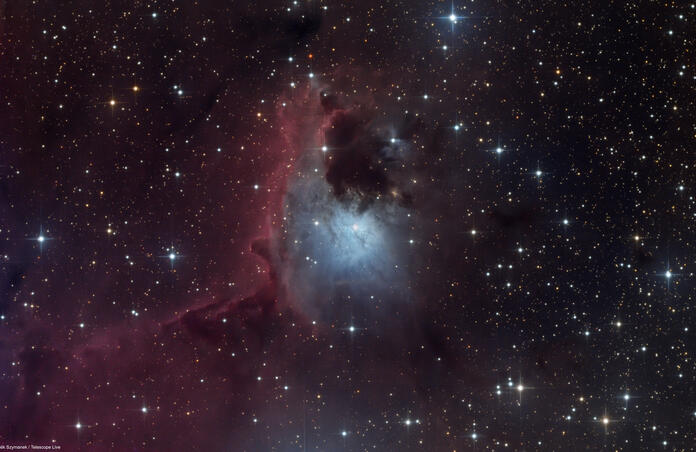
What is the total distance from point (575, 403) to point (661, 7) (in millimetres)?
1173

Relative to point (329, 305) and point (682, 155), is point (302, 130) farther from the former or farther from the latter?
point (682, 155)

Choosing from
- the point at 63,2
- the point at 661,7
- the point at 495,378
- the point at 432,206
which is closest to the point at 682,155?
the point at 661,7

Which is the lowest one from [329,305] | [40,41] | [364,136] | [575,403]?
[575,403]

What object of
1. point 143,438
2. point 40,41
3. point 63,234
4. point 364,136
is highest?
point 40,41

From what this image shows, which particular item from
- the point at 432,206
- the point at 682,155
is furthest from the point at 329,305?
the point at 682,155

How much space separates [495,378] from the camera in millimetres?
1131

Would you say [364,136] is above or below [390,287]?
above

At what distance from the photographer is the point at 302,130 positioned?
1.14 m

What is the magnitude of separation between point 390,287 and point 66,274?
3.18 ft

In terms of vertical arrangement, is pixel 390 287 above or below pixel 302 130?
below

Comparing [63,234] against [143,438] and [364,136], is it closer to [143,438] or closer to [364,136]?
[143,438]

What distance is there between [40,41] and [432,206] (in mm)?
1276

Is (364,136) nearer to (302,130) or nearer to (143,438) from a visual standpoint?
(302,130)

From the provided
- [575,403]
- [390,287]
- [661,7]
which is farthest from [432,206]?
[661,7]
